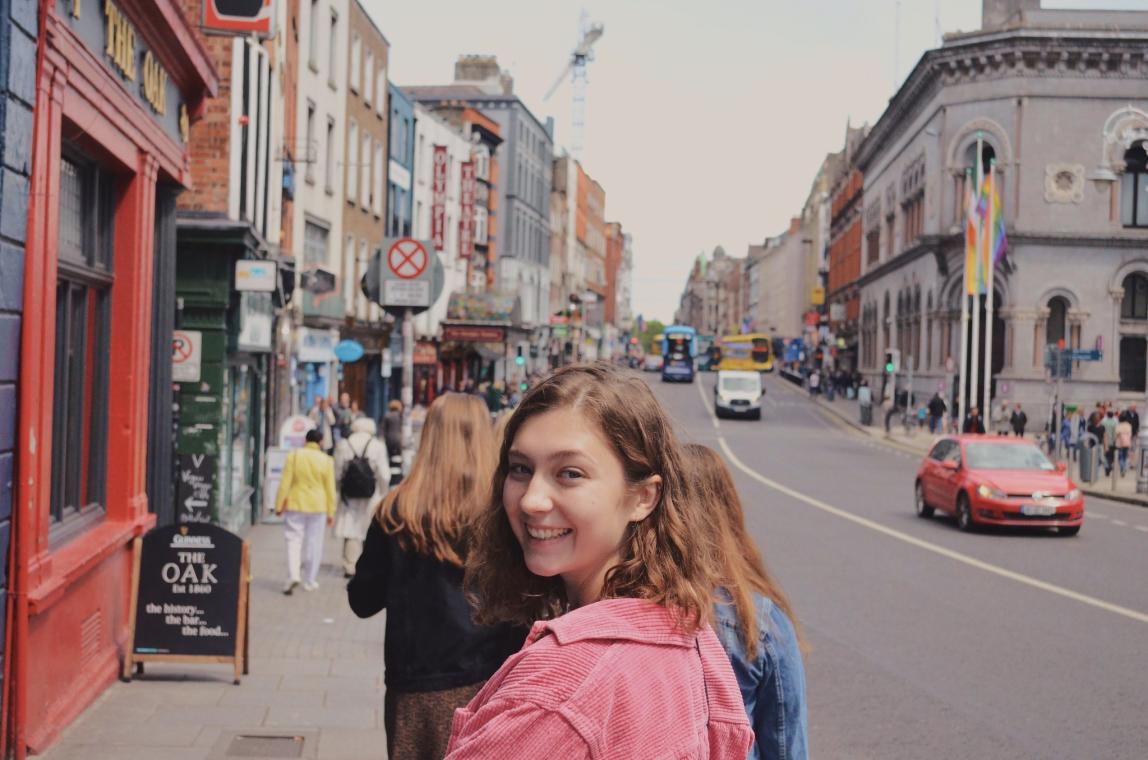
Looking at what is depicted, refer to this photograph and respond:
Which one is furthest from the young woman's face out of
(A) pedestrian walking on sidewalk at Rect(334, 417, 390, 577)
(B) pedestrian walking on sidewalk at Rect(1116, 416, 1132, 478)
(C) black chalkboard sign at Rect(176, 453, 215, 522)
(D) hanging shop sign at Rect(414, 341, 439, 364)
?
(D) hanging shop sign at Rect(414, 341, 439, 364)

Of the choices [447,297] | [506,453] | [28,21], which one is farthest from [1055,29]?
[506,453]

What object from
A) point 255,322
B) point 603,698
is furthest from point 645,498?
point 255,322

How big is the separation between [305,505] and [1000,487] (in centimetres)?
1061

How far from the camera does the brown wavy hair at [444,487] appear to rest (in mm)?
5090

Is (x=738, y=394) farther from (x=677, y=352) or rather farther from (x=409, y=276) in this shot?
(x=409, y=276)

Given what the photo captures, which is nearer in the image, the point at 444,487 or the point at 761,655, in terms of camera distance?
the point at 761,655

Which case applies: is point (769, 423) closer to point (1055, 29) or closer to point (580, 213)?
point (1055, 29)

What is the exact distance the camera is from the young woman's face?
2168 mm

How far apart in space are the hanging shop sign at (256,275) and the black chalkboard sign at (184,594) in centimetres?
815

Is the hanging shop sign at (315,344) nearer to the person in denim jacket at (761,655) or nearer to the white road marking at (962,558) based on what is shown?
the white road marking at (962,558)

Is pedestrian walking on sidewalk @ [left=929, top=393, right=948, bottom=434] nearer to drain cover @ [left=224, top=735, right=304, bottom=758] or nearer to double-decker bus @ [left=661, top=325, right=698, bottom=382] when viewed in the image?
double-decker bus @ [left=661, top=325, right=698, bottom=382]

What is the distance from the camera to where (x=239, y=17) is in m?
12.7

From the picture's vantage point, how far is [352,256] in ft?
123

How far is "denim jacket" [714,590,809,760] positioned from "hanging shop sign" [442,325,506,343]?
1835 inches
